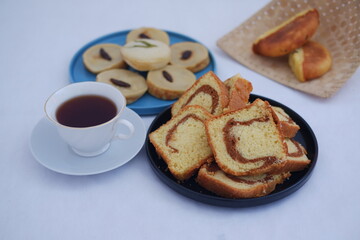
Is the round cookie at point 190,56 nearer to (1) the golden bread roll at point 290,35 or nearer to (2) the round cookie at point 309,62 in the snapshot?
(1) the golden bread roll at point 290,35

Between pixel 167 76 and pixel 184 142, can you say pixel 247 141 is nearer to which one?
pixel 184 142

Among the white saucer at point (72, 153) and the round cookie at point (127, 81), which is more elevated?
the round cookie at point (127, 81)

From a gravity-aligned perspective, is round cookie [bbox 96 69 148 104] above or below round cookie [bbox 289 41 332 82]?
below

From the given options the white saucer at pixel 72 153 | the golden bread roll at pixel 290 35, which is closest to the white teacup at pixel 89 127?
the white saucer at pixel 72 153

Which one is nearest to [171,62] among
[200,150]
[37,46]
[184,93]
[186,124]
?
[184,93]

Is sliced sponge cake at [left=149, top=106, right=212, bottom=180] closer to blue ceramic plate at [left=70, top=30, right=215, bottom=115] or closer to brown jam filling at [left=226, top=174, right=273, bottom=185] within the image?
brown jam filling at [left=226, top=174, right=273, bottom=185]

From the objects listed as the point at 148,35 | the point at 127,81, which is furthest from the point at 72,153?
the point at 148,35

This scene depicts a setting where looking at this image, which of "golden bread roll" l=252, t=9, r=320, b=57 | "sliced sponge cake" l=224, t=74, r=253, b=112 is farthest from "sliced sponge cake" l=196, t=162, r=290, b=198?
"golden bread roll" l=252, t=9, r=320, b=57
